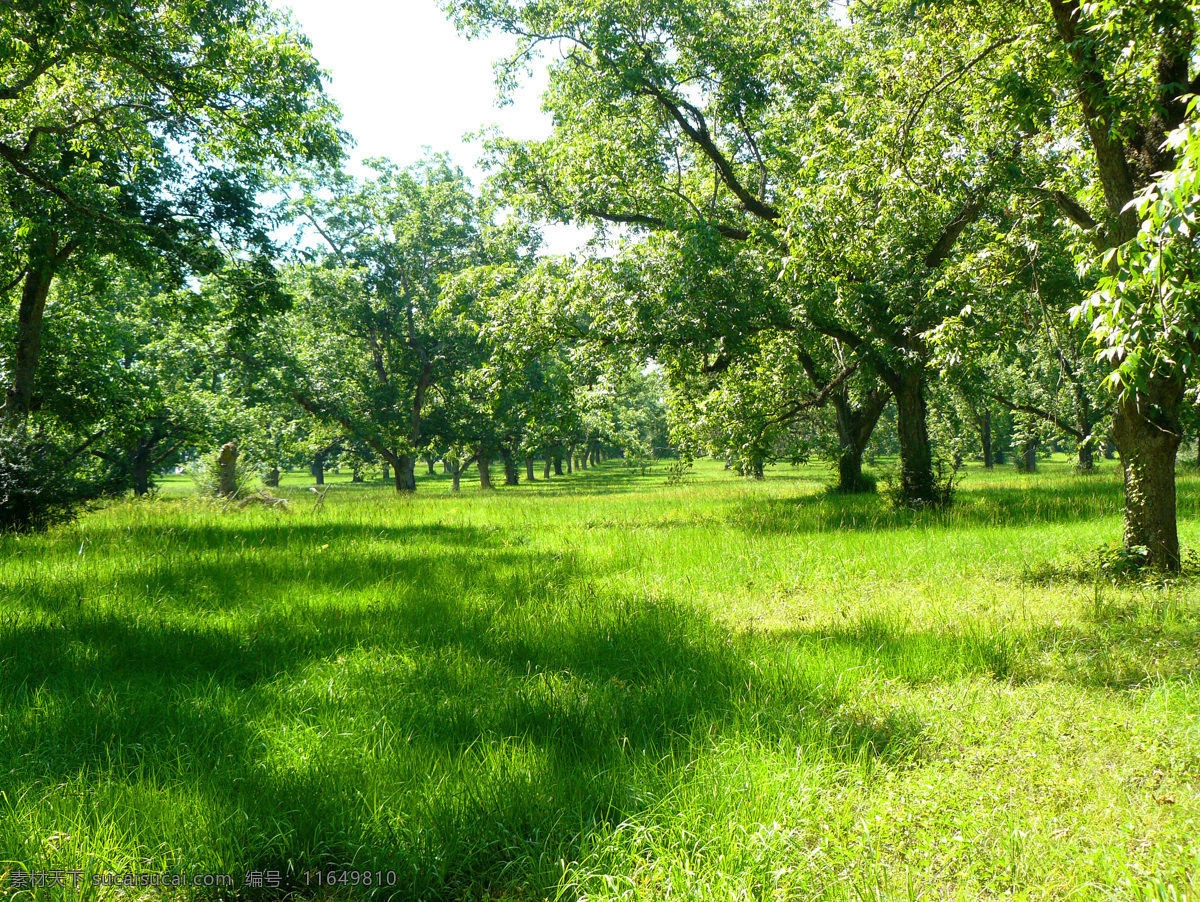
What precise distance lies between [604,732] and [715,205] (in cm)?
1505

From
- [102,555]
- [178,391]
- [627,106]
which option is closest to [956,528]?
[627,106]

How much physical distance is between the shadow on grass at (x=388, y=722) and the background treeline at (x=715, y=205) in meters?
3.02

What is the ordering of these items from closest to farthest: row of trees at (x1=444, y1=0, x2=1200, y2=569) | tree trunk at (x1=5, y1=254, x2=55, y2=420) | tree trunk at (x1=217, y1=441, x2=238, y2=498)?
row of trees at (x1=444, y1=0, x2=1200, y2=569) < tree trunk at (x1=5, y1=254, x2=55, y2=420) < tree trunk at (x1=217, y1=441, x2=238, y2=498)

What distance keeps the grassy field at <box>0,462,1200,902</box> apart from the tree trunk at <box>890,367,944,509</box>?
5924 millimetres

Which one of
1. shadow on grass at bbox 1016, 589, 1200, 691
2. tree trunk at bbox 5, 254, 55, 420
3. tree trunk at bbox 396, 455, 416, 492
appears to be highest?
tree trunk at bbox 5, 254, 55, 420

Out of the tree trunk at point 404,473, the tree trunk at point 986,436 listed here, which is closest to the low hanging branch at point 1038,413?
the tree trunk at point 986,436

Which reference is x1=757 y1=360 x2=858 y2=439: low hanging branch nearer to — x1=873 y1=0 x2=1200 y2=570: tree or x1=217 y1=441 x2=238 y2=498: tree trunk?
x1=873 y1=0 x2=1200 y2=570: tree

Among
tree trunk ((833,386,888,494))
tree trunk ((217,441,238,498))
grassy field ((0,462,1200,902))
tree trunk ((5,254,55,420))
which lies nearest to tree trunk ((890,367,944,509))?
tree trunk ((833,386,888,494))

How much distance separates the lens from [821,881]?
233cm

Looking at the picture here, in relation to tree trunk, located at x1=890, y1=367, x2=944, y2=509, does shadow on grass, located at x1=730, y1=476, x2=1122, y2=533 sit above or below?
below

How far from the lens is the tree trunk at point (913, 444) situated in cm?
1294

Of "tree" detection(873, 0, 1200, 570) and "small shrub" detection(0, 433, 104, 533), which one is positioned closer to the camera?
"tree" detection(873, 0, 1200, 570)

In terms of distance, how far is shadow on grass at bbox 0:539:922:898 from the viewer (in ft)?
8.48

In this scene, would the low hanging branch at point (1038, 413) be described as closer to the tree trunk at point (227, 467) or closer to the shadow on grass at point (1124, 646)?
the shadow on grass at point (1124, 646)
